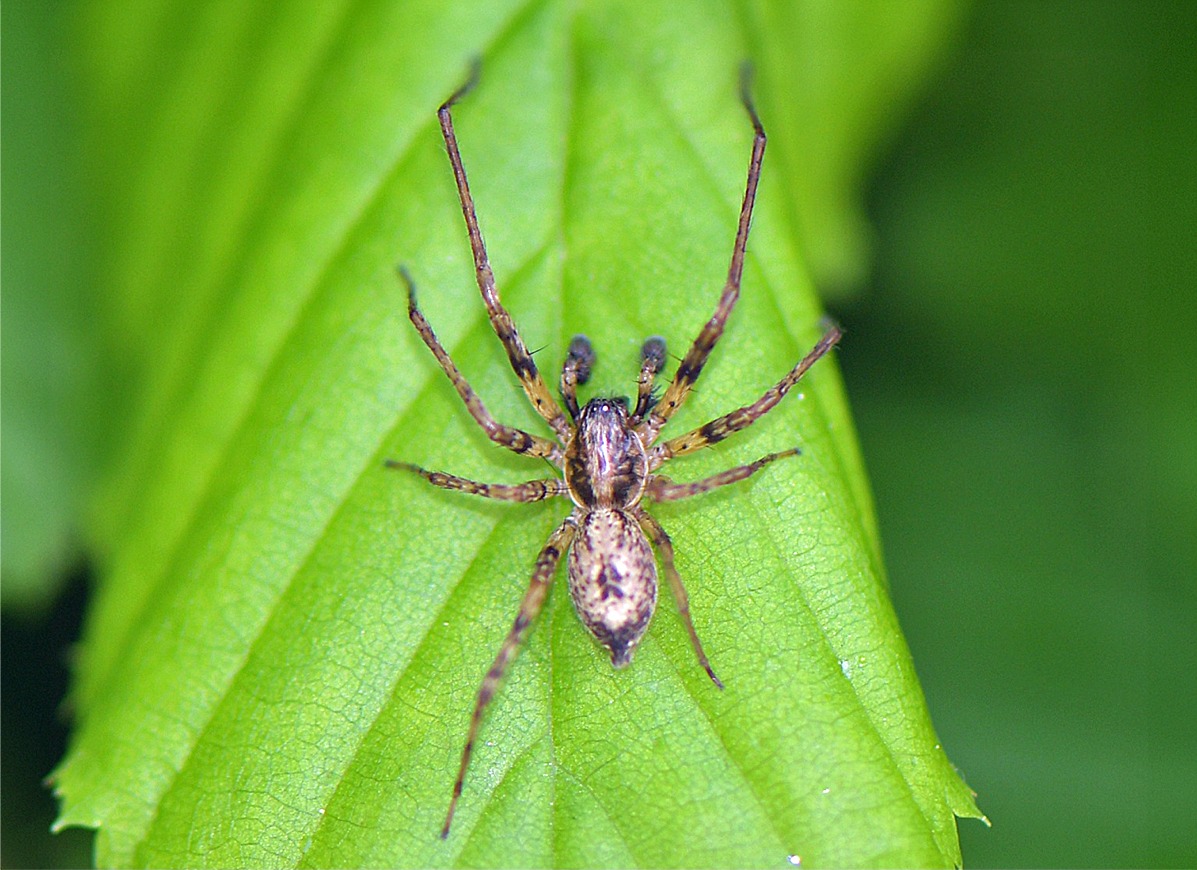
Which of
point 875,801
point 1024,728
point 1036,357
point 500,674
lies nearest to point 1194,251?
point 1036,357

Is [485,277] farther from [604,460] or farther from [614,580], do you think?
[614,580]

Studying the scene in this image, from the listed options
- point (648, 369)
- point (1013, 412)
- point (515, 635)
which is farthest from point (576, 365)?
point (1013, 412)

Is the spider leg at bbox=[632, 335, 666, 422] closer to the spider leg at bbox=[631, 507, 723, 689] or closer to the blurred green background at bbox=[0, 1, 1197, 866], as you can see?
the spider leg at bbox=[631, 507, 723, 689]

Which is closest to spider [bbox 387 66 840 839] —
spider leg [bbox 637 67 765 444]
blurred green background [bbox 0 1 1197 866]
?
spider leg [bbox 637 67 765 444]

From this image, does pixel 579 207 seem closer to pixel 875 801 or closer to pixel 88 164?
pixel 875 801

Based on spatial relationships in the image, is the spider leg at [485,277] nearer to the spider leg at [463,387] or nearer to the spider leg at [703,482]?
the spider leg at [463,387]
